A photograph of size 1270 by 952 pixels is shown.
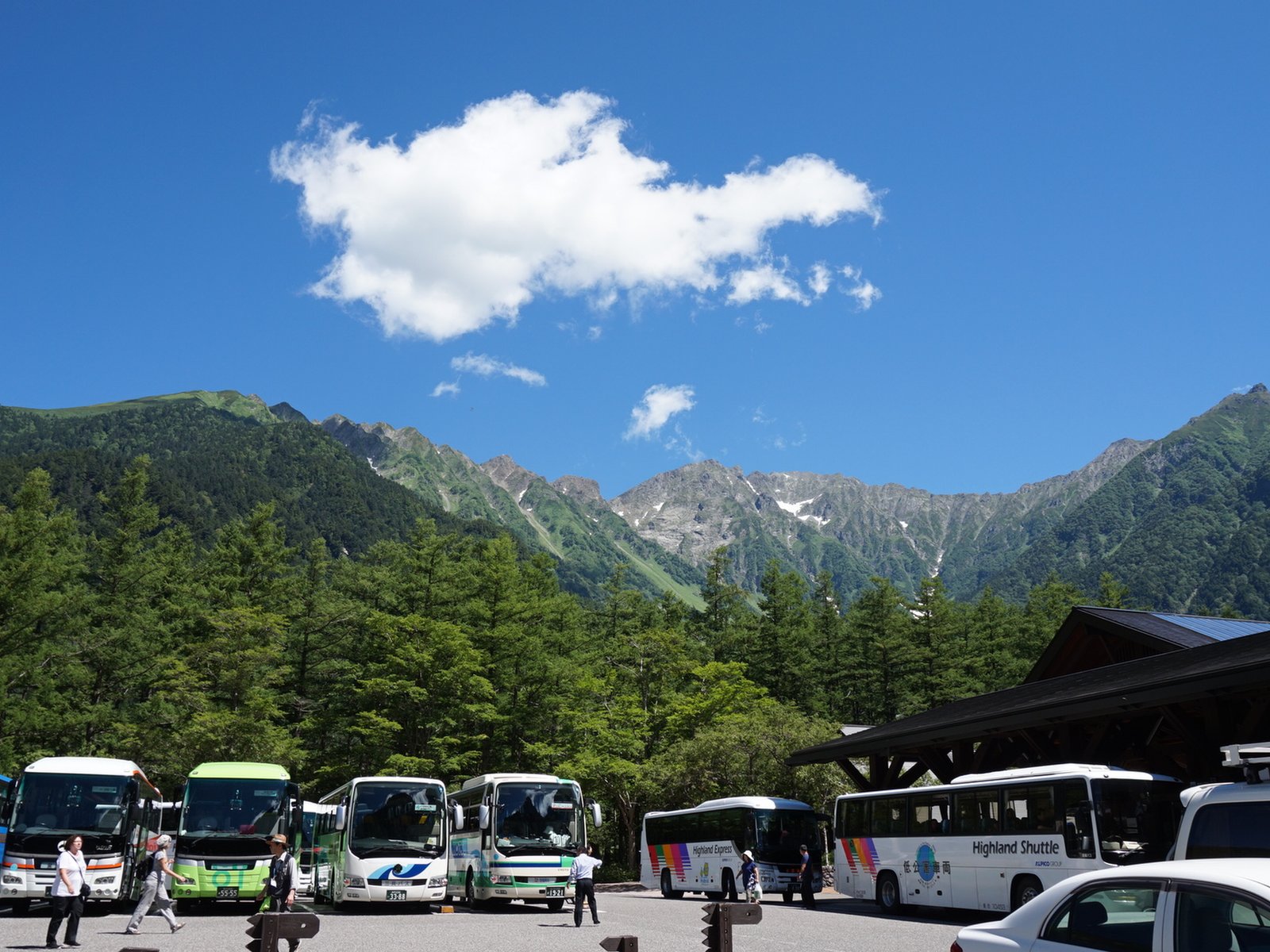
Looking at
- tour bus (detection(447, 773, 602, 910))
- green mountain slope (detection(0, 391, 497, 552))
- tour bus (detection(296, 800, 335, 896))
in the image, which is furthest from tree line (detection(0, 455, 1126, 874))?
green mountain slope (detection(0, 391, 497, 552))

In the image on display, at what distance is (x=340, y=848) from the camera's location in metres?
22.5

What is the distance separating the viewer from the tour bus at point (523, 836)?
A: 76.5 ft

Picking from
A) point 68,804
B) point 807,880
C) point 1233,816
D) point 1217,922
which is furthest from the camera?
point 807,880

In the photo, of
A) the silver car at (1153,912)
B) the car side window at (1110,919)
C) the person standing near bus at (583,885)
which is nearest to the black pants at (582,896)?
the person standing near bus at (583,885)

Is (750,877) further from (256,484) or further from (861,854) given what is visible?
(256,484)

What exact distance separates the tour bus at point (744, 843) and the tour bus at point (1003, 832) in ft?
9.10

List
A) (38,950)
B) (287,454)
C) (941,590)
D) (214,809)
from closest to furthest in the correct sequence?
(38,950), (214,809), (941,590), (287,454)

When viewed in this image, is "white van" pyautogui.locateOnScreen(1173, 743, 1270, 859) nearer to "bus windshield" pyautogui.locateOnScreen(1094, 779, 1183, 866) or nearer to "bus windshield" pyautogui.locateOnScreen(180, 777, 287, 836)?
"bus windshield" pyautogui.locateOnScreen(1094, 779, 1183, 866)

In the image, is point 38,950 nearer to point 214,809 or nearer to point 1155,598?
point 214,809

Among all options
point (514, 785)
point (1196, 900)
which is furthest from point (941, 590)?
point (1196, 900)

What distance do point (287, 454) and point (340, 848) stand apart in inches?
6867

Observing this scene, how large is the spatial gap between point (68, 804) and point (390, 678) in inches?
819

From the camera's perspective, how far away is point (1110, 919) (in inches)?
225

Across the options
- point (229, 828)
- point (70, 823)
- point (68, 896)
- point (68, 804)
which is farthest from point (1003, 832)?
point (68, 804)
